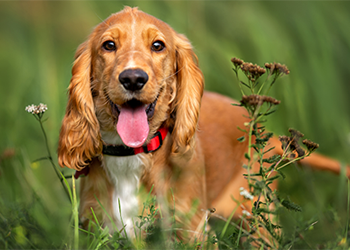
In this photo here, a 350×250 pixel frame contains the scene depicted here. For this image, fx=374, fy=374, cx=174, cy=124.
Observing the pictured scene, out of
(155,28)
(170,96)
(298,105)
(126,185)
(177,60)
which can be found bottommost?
(126,185)

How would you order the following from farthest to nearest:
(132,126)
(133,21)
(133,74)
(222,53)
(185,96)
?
(222,53), (185,96), (133,21), (132,126), (133,74)

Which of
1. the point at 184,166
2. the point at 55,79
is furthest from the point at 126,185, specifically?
the point at 55,79

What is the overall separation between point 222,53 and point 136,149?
1.59 m

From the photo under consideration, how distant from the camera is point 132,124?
1.76 meters

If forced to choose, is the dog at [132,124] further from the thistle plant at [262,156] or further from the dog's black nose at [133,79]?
the thistle plant at [262,156]

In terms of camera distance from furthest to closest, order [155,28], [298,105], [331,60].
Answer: [331,60] < [298,105] < [155,28]

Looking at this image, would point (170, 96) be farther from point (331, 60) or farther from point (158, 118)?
point (331, 60)

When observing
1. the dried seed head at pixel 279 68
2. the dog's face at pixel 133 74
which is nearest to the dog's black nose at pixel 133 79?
the dog's face at pixel 133 74

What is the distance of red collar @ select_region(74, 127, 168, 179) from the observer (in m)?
1.89

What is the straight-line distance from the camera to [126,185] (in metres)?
1.94

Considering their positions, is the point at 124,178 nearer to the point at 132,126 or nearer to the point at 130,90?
the point at 132,126

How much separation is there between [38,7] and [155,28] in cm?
201

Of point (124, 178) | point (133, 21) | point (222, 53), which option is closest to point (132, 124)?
point (124, 178)

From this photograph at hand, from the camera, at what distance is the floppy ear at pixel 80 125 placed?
1.93m
